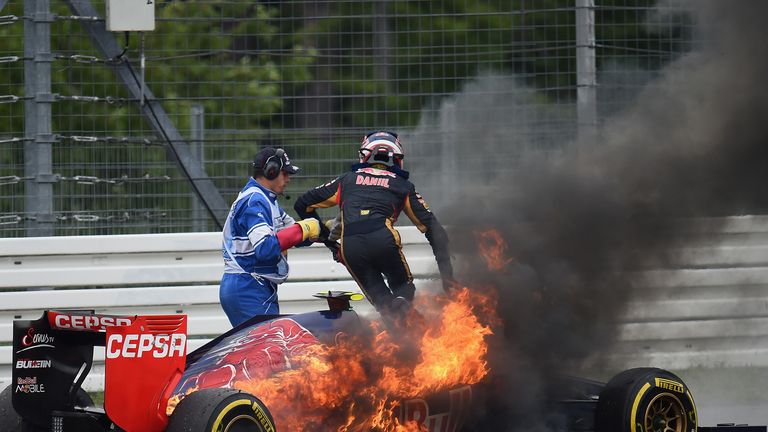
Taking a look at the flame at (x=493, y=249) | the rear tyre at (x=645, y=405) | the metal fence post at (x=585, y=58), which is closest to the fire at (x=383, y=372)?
the flame at (x=493, y=249)

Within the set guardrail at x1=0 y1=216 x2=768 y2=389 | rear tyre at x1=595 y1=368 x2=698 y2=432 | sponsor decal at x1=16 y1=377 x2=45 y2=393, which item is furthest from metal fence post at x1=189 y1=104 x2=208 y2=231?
sponsor decal at x1=16 y1=377 x2=45 y2=393

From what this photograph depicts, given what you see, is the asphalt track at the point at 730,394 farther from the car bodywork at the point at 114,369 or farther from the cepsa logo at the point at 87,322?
the cepsa logo at the point at 87,322

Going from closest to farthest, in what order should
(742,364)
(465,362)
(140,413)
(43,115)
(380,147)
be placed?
(140,413), (465,362), (380,147), (43,115), (742,364)

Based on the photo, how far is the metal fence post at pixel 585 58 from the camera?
10.8m

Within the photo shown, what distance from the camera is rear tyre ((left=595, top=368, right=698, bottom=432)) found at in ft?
25.5

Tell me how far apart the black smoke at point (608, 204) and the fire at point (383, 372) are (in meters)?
0.23

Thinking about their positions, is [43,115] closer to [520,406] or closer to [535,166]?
[535,166]

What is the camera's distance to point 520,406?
785 cm

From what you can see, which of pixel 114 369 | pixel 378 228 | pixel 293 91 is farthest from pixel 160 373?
pixel 293 91

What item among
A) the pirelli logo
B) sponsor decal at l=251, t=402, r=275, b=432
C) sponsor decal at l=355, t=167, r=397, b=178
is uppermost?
sponsor decal at l=355, t=167, r=397, b=178

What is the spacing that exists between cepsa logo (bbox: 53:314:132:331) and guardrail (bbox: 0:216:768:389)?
4338 millimetres

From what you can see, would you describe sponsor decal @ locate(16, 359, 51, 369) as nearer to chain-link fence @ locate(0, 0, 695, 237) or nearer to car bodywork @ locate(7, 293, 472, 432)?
car bodywork @ locate(7, 293, 472, 432)

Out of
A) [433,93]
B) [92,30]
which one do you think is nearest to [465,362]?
[433,93]

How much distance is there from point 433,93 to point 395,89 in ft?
1.02
